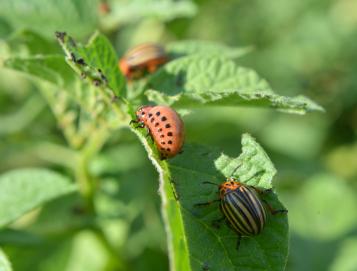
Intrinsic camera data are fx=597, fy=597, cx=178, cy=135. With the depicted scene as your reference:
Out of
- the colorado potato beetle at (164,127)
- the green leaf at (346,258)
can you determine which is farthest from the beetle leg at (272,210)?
the green leaf at (346,258)

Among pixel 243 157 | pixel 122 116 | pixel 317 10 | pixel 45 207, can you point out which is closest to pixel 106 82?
pixel 122 116

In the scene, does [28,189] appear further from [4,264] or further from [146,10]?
[146,10]

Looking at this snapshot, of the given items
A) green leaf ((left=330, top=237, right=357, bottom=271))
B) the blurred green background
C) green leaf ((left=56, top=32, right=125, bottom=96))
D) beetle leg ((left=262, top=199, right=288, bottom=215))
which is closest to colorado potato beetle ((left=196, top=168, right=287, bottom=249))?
beetle leg ((left=262, top=199, right=288, bottom=215))

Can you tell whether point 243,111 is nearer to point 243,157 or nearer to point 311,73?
point 311,73

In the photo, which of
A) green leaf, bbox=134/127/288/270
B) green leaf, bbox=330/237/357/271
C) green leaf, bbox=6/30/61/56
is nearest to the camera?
green leaf, bbox=134/127/288/270

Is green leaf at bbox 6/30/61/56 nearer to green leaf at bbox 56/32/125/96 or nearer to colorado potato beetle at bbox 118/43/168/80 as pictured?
colorado potato beetle at bbox 118/43/168/80
